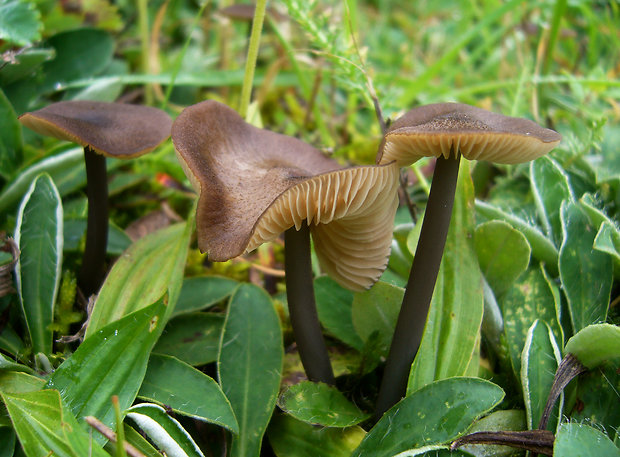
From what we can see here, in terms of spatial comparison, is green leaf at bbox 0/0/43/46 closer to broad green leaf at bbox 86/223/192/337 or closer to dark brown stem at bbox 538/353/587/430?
broad green leaf at bbox 86/223/192/337

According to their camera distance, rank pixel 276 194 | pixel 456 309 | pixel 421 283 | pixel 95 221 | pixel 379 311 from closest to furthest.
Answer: pixel 276 194
pixel 421 283
pixel 456 309
pixel 379 311
pixel 95 221

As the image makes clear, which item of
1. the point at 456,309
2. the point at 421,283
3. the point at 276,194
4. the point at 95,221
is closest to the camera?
the point at 276,194

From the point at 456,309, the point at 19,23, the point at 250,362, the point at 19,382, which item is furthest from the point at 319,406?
the point at 19,23

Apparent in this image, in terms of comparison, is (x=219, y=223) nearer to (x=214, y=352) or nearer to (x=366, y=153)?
(x=214, y=352)

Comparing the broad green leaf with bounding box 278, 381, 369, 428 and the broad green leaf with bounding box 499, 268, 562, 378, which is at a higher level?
the broad green leaf with bounding box 499, 268, 562, 378

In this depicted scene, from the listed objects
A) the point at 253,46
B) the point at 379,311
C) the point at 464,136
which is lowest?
the point at 379,311

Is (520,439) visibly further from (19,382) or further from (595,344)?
(19,382)

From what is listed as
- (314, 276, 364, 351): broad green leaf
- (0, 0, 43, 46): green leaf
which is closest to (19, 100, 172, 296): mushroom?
(0, 0, 43, 46): green leaf
